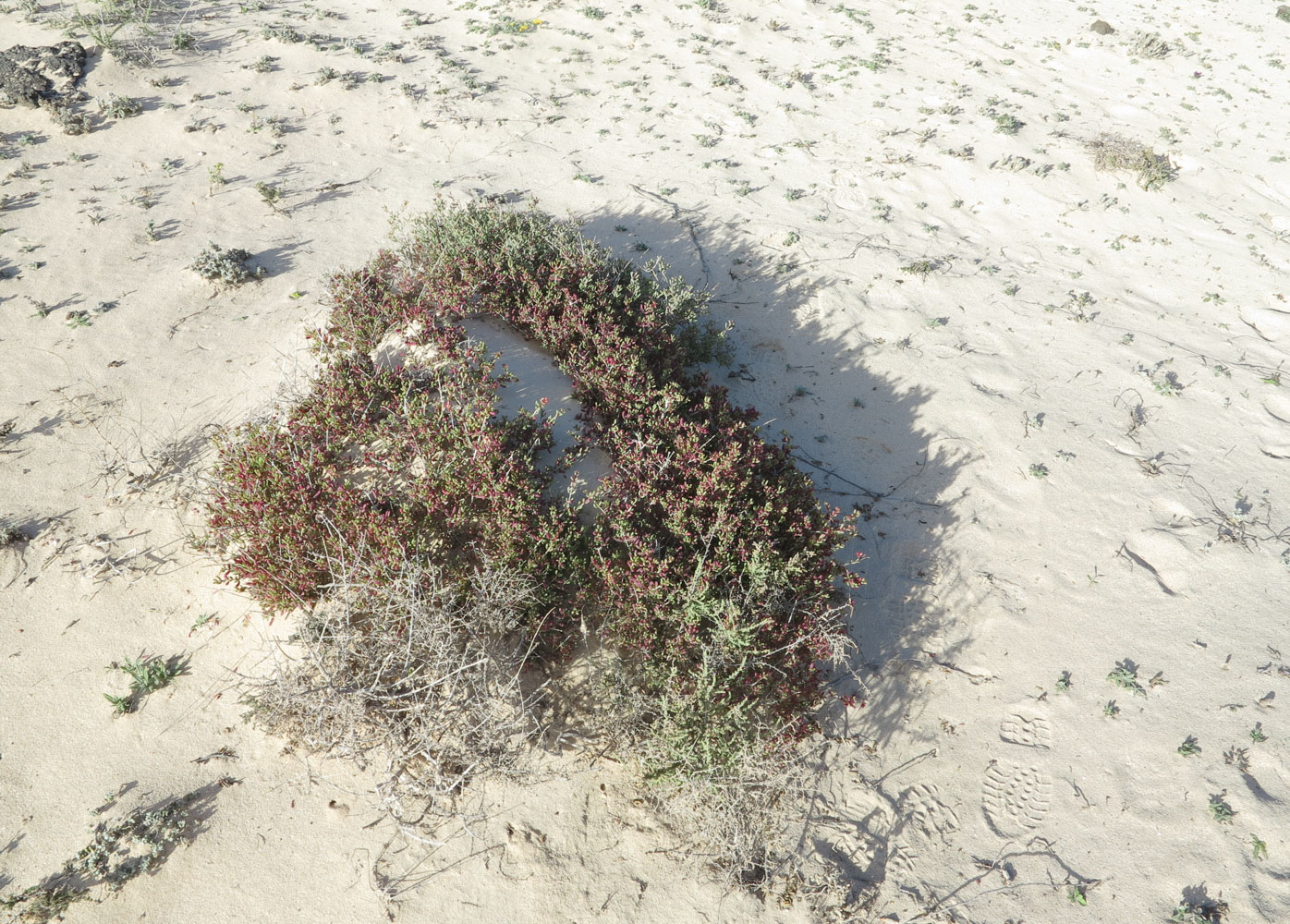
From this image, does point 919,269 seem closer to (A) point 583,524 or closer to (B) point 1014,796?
(A) point 583,524

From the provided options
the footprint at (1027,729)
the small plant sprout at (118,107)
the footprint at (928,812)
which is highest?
the small plant sprout at (118,107)

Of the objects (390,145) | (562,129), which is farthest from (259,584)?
(562,129)

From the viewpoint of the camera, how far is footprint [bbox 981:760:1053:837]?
386 centimetres


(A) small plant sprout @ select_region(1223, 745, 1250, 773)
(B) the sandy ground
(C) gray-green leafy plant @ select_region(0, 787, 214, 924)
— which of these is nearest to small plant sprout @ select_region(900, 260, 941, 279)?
(B) the sandy ground

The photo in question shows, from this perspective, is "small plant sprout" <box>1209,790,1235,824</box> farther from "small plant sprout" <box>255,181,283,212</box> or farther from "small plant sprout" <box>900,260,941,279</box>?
"small plant sprout" <box>255,181,283,212</box>

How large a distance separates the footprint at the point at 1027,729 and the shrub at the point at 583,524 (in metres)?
1.36

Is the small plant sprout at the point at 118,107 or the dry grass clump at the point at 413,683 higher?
the small plant sprout at the point at 118,107

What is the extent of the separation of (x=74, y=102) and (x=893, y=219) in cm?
1199

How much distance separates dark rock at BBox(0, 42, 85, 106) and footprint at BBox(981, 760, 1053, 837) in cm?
1378

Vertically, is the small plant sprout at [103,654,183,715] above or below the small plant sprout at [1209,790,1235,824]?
above

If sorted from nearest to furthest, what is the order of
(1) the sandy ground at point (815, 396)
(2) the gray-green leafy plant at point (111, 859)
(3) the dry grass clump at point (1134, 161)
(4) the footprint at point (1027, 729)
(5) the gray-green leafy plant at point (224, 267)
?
(2) the gray-green leafy plant at point (111, 859), (1) the sandy ground at point (815, 396), (4) the footprint at point (1027, 729), (5) the gray-green leafy plant at point (224, 267), (3) the dry grass clump at point (1134, 161)

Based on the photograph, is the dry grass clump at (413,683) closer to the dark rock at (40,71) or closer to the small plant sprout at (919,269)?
the small plant sprout at (919,269)

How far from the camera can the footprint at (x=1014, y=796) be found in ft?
12.7

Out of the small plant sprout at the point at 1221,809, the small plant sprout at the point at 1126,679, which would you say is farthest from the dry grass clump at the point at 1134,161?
the small plant sprout at the point at 1221,809
